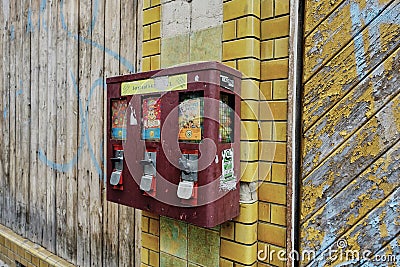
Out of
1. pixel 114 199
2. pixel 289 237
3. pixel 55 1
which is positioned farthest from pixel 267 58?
pixel 55 1

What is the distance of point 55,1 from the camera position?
2.92m

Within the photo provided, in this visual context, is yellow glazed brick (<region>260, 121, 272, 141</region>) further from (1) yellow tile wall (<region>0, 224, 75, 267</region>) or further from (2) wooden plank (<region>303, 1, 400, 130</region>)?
(1) yellow tile wall (<region>0, 224, 75, 267</region>)

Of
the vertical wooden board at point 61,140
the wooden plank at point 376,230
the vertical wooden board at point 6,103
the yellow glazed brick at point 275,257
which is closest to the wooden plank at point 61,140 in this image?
the vertical wooden board at point 61,140

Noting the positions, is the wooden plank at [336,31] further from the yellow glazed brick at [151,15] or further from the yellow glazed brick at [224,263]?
the yellow glazed brick at [224,263]

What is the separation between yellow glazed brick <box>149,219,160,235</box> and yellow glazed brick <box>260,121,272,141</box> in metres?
0.78

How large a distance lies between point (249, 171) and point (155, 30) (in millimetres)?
948

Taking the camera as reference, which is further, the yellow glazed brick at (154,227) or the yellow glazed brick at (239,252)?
the yellow glazed brick at (154,227)

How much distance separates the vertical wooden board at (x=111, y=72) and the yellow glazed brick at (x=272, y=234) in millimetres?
1174

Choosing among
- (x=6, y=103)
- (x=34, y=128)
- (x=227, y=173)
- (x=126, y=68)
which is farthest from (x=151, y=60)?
(x=6, y=103)

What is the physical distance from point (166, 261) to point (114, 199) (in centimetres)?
45

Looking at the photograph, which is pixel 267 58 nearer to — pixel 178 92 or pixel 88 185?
pixel 178 92

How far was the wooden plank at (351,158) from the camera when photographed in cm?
134

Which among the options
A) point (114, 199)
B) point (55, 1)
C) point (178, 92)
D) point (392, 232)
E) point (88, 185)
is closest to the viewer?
point (392, 232)

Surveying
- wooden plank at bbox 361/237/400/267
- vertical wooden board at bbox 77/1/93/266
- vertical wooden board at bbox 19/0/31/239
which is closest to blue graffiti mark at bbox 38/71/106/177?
vertical wooden board at bbox 77/1/93/266
